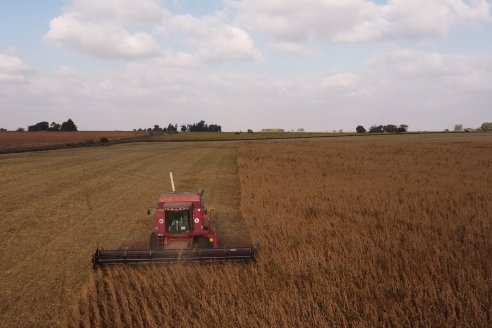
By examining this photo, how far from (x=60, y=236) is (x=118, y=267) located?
14.4ft

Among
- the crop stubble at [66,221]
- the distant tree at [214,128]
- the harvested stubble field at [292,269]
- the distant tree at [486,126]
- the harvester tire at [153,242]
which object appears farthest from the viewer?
the distant tree at [214,128]

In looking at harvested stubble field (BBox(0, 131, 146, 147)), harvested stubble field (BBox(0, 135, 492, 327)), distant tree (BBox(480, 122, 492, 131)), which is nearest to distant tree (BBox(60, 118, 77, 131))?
harvested stubble field (BBox(0, 131, 146, 147))

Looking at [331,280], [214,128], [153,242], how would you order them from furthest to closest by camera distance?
1. [214,128]
2. [153,242]
3. [331,280]

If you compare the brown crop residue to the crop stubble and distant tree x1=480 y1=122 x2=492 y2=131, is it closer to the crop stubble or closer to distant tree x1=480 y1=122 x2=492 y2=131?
the crop stubble

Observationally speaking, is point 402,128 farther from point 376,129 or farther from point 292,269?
point 292,269

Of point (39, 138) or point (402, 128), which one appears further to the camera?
point (402, 128)

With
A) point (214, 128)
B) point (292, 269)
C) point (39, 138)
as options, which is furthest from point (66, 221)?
point (214, 128)

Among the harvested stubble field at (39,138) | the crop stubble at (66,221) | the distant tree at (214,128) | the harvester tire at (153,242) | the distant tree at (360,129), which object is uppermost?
the distant tree at (214,128)

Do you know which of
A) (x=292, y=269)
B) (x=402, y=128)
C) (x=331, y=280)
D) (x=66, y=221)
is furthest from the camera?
(x=402, y=128)

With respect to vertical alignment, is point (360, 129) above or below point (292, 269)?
above

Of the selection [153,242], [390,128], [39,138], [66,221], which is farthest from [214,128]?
[153,242]

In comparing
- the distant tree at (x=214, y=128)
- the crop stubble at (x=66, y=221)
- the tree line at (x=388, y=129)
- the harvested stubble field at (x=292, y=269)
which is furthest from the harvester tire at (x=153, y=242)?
the distant tree at (x=214, y=128)

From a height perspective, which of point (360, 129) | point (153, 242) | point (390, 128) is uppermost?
point (390, 128)

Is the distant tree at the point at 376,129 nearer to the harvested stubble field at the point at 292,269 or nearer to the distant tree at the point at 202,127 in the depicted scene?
the distant tree at the point at 202,127
